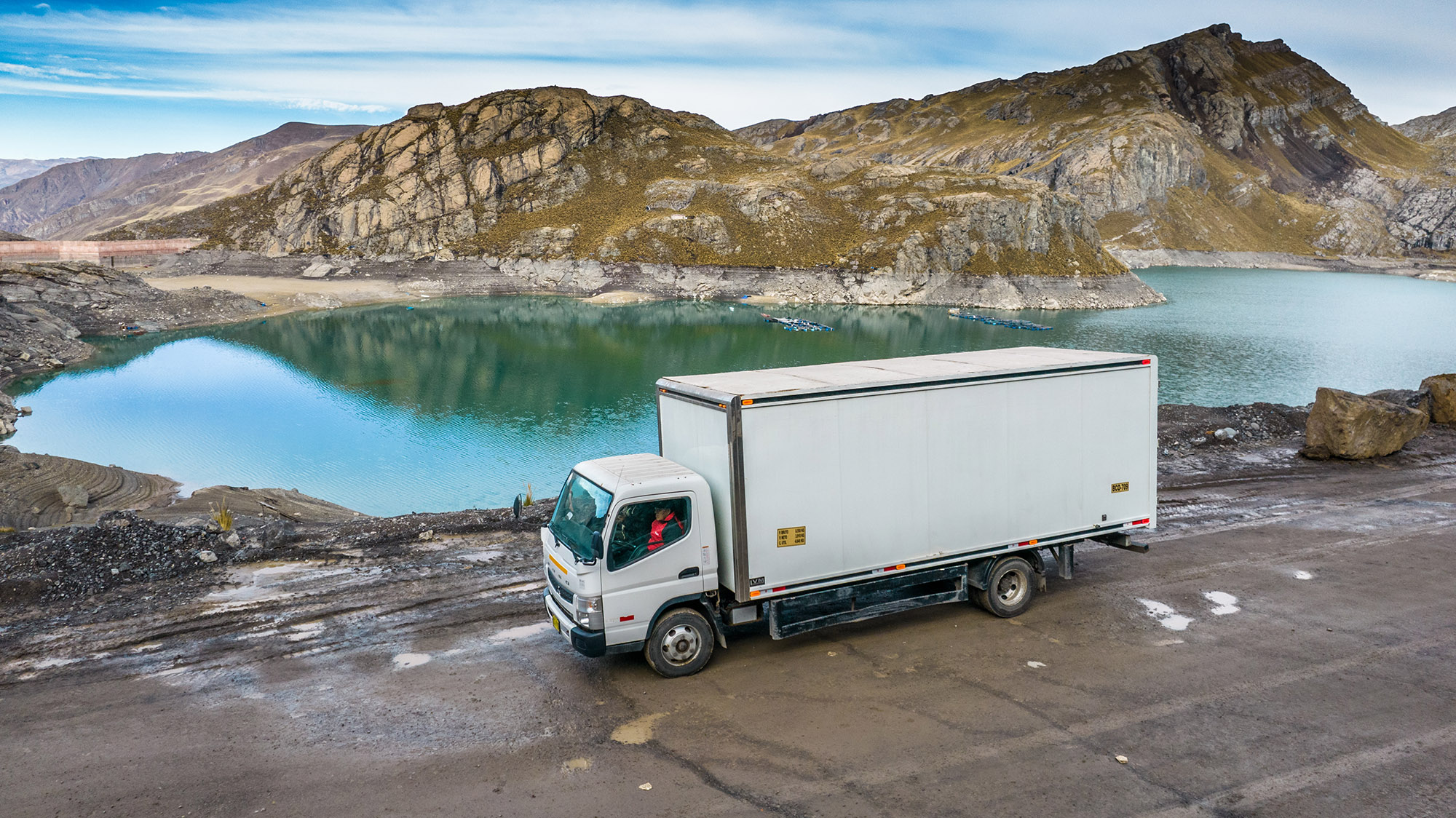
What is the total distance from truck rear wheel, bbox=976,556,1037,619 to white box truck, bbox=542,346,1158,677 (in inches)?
1.1

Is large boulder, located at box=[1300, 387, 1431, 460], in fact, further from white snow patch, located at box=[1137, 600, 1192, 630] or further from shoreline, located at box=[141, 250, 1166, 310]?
shoreline, located at box=[141, 250, 1166, 310]

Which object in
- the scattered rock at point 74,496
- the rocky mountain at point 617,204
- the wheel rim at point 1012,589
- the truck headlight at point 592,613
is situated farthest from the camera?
the rocky mountain at point 617,204

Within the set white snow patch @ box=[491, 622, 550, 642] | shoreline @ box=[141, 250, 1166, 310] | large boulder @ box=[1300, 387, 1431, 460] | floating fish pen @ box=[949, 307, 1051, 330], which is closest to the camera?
white snow patch @ box=[491, 622, 550, 642]

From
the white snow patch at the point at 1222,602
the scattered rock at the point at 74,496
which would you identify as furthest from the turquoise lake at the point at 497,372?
the white snow patch at the point at 1222,602

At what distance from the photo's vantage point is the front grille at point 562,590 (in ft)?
34.1

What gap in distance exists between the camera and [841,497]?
10.8 m

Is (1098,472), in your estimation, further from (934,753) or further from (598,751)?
(598,751)

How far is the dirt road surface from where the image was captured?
826 centimetres

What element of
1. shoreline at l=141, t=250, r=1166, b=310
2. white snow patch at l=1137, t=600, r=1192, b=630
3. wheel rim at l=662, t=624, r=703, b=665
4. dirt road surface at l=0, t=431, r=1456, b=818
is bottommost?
white snow patch at l=1137, t=600, r=1192, b=630

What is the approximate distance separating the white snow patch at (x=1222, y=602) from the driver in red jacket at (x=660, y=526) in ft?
29.6

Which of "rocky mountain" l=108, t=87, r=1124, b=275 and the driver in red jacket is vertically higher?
"rocky mountain" l=108, t=87, r=1124, b=275

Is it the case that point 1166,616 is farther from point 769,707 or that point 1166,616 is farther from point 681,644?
point 681,644

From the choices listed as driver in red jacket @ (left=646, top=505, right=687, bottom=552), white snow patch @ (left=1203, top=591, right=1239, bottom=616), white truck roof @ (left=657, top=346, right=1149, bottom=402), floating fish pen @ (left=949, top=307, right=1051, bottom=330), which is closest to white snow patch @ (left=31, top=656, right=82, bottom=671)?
driver in red jacket @ (left=646, top=505, right=687, bottom=552)

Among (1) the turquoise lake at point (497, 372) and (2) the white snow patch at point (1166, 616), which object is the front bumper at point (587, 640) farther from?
(1) the turquoise lake at point (497, 372)
